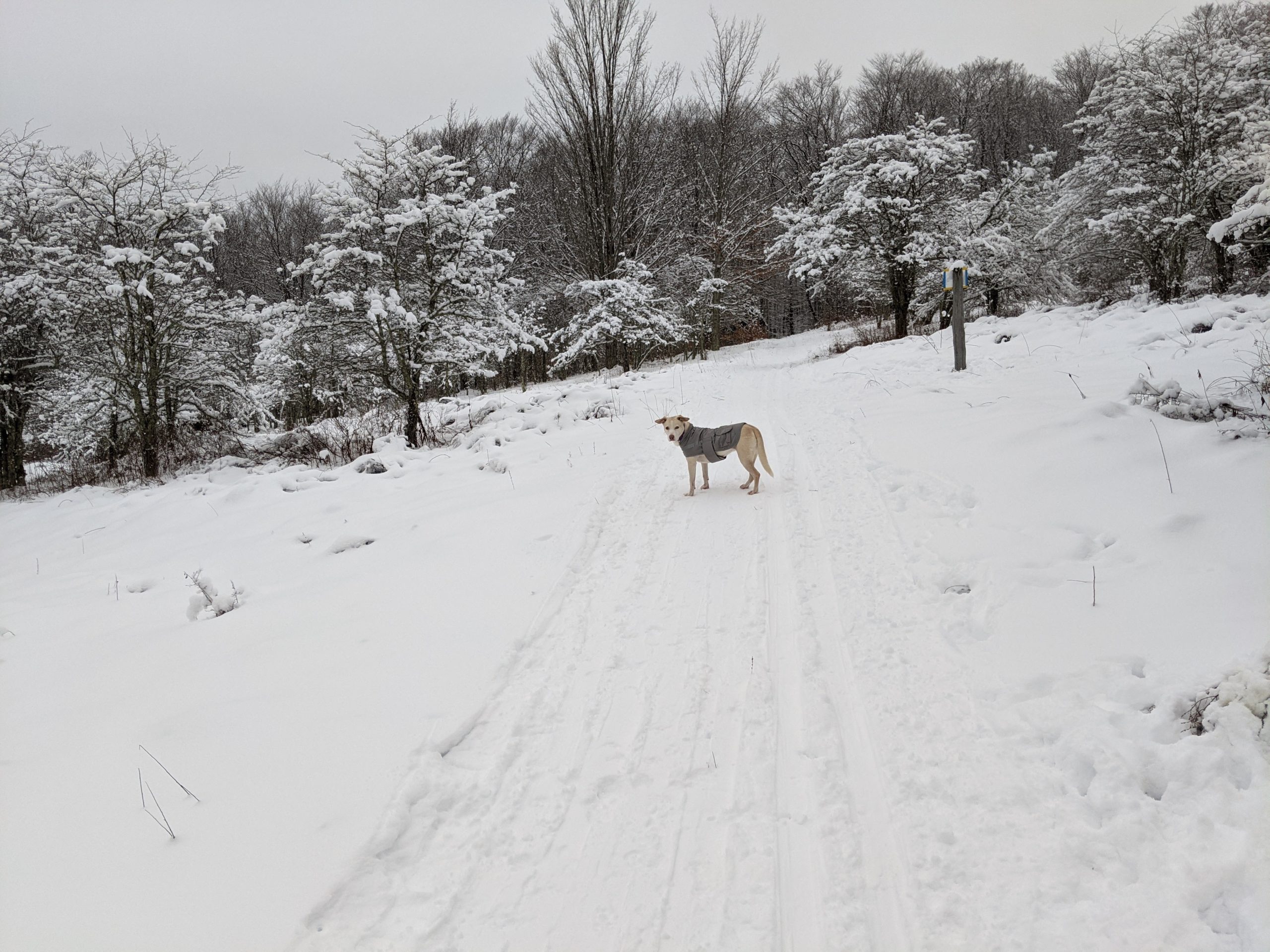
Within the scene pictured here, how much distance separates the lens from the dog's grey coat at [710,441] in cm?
560

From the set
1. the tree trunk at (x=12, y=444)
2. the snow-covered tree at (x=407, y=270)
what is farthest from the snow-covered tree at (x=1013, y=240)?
the tree trunk at (x=12, y=444)

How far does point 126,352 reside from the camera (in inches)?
421

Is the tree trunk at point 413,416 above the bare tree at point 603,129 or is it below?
below

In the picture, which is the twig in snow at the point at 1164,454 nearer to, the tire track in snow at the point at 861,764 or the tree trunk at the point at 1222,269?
the tire track in snow at the point at 861,764

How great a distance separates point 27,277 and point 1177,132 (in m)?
22.5

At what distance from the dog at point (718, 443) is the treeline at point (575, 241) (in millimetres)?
3696

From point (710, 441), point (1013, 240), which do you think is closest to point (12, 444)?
point (710, 441)

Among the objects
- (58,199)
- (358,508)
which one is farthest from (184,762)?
(58,199)

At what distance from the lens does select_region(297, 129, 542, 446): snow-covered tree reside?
30.5 feet

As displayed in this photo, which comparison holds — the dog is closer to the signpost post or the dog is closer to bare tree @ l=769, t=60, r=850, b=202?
the signpost post

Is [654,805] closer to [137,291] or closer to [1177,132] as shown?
[137,291]

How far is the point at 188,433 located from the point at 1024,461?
1500 centimetres

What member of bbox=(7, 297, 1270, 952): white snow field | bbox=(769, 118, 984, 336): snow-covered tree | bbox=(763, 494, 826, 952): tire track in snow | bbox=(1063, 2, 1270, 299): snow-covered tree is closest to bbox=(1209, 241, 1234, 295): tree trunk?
bbox=(1063, 2, 1270, 299): snow-covered tree

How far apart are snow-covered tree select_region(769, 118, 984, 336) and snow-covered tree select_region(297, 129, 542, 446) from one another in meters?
11.5
